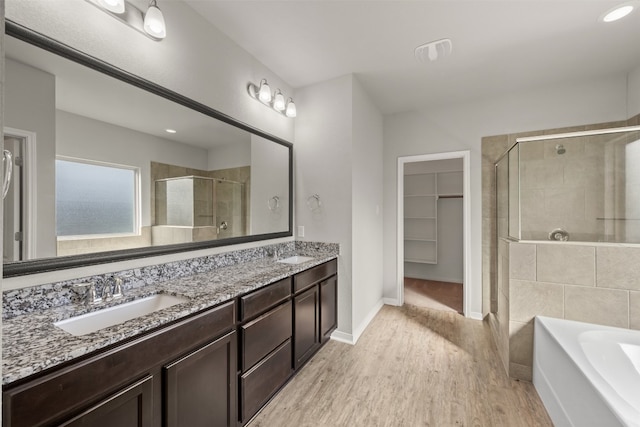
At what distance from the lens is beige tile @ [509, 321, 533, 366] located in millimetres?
2141

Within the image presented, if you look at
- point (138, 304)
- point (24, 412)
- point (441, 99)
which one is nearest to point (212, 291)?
point (138, 304)

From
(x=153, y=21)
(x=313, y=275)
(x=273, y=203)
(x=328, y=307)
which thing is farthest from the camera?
(x=273, y=203)

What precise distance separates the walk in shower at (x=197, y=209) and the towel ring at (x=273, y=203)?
1.15 feet

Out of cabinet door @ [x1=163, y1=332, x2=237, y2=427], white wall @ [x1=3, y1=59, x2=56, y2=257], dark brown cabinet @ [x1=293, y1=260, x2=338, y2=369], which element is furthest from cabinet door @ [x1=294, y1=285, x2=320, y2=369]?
white wall @ [x1=3, y1=59, x2=56, y2=257]

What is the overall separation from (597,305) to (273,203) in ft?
8.86

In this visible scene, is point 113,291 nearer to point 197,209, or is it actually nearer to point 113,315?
point 113,315

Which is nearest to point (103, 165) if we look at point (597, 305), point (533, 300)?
point (533, 300)

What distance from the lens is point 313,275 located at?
2314 millimetres

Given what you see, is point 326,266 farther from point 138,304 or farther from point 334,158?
point 138,304

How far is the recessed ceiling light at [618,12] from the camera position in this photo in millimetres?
1885

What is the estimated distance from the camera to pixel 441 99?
335 centimetres

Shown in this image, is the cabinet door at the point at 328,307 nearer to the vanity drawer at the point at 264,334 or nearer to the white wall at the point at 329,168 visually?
the white wall at the point at 329,168

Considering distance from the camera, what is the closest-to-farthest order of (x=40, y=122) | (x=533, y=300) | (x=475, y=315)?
(x=40, y=122) → (x=533, y=300) → (x=475, y=315)

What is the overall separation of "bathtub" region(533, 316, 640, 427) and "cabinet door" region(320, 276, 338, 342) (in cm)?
165
